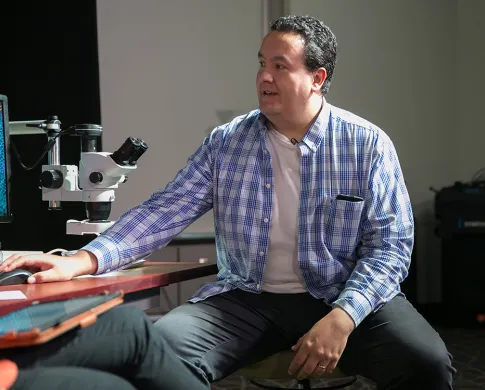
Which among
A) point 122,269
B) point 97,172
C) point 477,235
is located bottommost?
point 477,235

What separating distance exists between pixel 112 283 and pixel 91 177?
44 cm

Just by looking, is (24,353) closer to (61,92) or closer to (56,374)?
(56,374)

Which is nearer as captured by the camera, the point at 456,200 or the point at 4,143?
the point at 4,143

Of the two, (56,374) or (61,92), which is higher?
(61,92)

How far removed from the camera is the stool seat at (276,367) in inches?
72.7

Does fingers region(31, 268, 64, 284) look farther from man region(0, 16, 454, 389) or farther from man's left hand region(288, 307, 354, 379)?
man's left hand region(288, 307, 354, 379)

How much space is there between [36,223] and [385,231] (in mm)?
2582

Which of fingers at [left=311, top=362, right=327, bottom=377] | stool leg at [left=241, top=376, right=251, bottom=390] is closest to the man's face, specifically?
fingers at [left=311, top=362, right=327, bottom=377]

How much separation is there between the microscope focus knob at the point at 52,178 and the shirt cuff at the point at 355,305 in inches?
35.5

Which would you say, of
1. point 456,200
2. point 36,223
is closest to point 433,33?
point 456,200

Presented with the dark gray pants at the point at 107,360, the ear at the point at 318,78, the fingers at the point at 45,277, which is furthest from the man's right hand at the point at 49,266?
the ear at the point at 318,78

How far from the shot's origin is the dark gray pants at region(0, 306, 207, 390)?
1122 millimetres

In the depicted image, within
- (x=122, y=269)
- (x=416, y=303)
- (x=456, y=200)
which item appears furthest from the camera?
(x=416, y=303)

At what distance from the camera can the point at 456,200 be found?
168 inches
